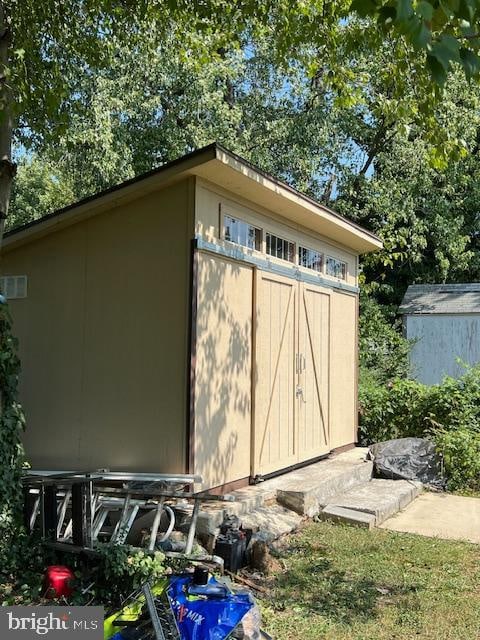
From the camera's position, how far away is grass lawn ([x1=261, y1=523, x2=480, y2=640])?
11.7 feet

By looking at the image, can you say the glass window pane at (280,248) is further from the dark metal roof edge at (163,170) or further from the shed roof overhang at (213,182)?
the dark metal roof edge at (163,170)

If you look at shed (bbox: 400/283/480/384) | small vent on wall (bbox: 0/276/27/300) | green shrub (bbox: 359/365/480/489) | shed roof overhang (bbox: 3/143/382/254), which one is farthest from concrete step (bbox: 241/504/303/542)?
shed (bbox: 400/283/480/384)

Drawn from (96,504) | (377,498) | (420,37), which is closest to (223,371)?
(96,504)

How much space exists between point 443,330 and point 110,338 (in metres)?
11.5

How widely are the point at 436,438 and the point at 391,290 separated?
9.85 metres

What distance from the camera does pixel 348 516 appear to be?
5.73 m

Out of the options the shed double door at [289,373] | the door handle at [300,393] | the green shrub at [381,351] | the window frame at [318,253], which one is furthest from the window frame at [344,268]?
the green shrub at [381,351]

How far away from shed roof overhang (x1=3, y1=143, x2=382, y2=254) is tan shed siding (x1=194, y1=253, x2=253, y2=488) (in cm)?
75

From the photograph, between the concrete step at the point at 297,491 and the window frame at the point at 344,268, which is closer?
the concrete step at the point at 297,491

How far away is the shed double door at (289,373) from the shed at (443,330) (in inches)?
295

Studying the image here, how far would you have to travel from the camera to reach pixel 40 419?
20.3ft

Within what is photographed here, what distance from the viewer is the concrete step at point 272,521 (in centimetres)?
507

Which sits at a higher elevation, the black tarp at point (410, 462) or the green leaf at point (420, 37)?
the green leaf at point (420, 37)

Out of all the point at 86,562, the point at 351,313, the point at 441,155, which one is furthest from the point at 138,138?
the point at 86,562
